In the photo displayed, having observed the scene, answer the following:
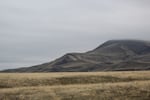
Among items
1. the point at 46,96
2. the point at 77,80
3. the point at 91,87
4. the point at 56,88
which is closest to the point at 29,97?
the point at 46,96

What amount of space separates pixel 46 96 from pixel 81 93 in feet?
14.9

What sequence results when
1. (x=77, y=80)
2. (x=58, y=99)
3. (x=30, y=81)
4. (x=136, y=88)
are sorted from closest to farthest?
(x=58, y=99), (x=136, y=88), (x=30, y=81), (x=77, y=80)

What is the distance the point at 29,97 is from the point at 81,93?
6707 millimetres

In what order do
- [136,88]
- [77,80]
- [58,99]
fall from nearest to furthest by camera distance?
[58,99] → [136,88] → [77,80]

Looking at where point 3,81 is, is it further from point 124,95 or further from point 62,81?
point 124,95

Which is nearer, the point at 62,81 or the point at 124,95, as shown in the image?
the point at 124,95

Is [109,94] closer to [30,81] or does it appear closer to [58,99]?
[58,99]

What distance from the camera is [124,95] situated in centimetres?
4294

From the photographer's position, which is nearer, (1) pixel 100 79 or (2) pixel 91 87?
(2) pixel 91 87

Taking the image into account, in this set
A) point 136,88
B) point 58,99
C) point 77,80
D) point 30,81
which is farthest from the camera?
point 77,80

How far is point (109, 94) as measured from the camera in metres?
42.5

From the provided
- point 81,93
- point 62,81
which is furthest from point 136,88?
point 62,81

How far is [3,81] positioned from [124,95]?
2046 centimetres

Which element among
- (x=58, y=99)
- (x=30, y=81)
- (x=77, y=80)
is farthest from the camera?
(x=77, y=80)
